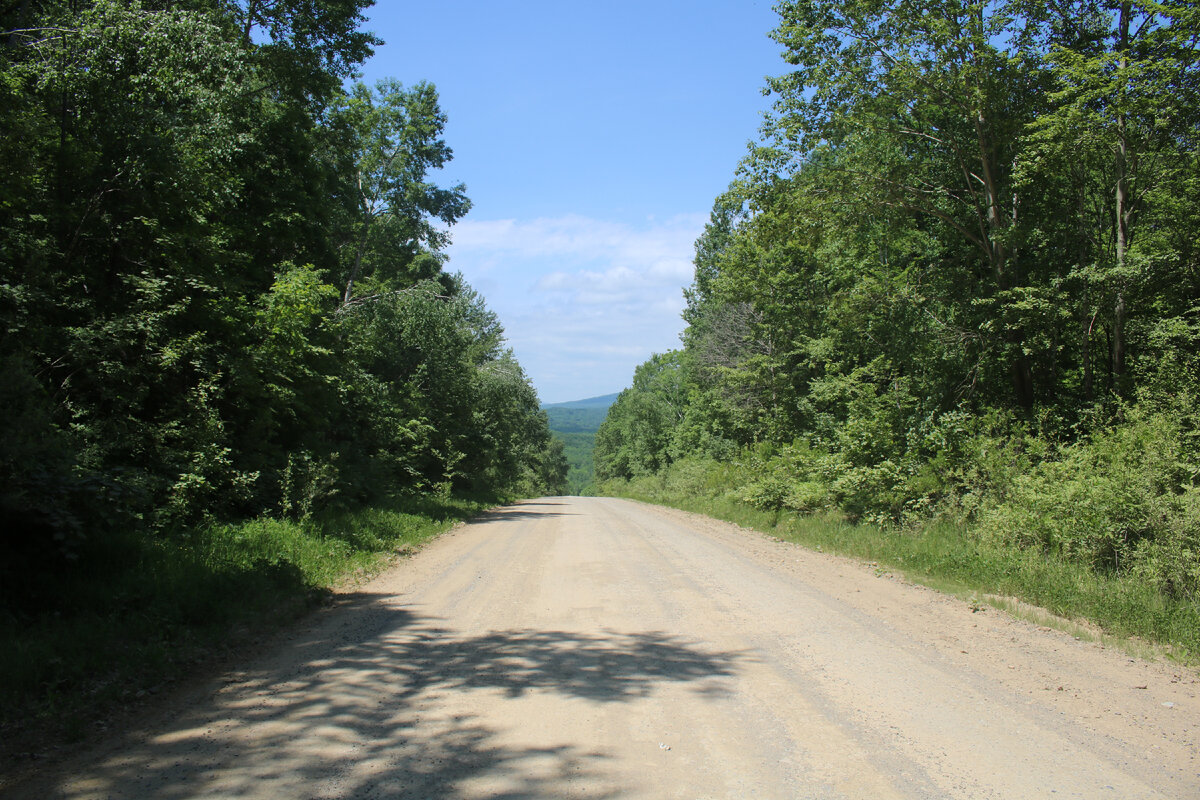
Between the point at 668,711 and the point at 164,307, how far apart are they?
9.40 metres

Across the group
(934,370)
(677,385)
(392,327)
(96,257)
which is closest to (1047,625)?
(934,370)

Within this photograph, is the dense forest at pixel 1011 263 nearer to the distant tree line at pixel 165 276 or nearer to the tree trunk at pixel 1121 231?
the tree trunk at pixel 1121 231

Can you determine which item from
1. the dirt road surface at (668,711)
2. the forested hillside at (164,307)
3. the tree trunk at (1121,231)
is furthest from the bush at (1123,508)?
the forested hillside at (164,307)

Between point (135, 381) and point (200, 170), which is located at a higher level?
point (200, 170)

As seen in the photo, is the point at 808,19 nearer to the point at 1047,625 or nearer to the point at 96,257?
the point at 1047,625

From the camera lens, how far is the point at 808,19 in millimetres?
15305

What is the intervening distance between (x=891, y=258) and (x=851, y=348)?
10.3 ft

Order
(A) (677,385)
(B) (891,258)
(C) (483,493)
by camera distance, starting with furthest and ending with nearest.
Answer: (A) (677,385) < (C) (483,493) < (B) (891,258)

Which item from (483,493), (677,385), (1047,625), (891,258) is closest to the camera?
(1047,625)

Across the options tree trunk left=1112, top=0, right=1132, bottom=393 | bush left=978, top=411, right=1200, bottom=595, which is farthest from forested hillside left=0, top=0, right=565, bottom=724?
tree trunk left=1112, top=0, right=1132, bottom=393

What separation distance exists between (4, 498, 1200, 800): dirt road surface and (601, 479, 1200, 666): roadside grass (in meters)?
0.55

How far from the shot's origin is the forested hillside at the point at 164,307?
21.9ft

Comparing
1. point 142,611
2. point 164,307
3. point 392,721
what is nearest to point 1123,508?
point 392,721

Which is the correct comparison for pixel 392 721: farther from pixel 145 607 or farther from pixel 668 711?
Result: pixel 145 607
